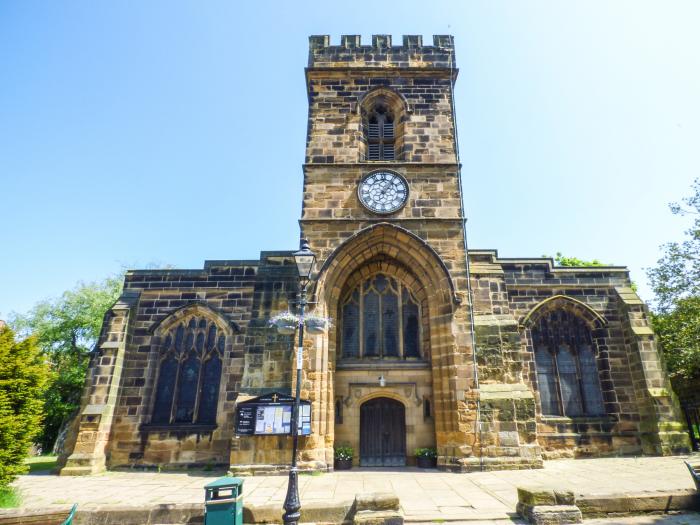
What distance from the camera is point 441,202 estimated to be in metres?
13.5

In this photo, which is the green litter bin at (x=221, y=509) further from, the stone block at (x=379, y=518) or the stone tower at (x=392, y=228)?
the stone tower at (x=392, y=228)

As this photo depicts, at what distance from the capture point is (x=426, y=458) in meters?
11.4

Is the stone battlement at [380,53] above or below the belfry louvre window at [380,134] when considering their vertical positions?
above

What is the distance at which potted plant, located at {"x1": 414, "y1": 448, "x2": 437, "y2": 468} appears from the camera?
1138 cm

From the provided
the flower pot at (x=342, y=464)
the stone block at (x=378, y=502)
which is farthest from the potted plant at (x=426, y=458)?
the stone block at (x=378, y=502)

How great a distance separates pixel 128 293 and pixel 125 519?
9.83 meters

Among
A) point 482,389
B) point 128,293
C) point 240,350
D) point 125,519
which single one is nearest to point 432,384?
point 482,389

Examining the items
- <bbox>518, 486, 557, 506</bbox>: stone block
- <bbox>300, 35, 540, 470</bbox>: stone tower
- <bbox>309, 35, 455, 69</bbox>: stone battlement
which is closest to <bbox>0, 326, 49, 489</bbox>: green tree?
<bbox>300, 35, 540, 470</bbox>: stone tower

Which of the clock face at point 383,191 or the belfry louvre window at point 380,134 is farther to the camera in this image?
the belfry louvre window at point 380,134

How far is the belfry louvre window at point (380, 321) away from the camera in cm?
1296

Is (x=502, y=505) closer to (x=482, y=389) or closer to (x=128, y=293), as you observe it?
(x=482, y=389)

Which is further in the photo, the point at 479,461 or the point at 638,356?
the point at 638,356

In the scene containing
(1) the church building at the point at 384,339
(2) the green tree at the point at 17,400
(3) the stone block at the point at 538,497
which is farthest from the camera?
(1) the church building at the point at 384,339

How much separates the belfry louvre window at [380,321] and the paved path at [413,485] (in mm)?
3554
